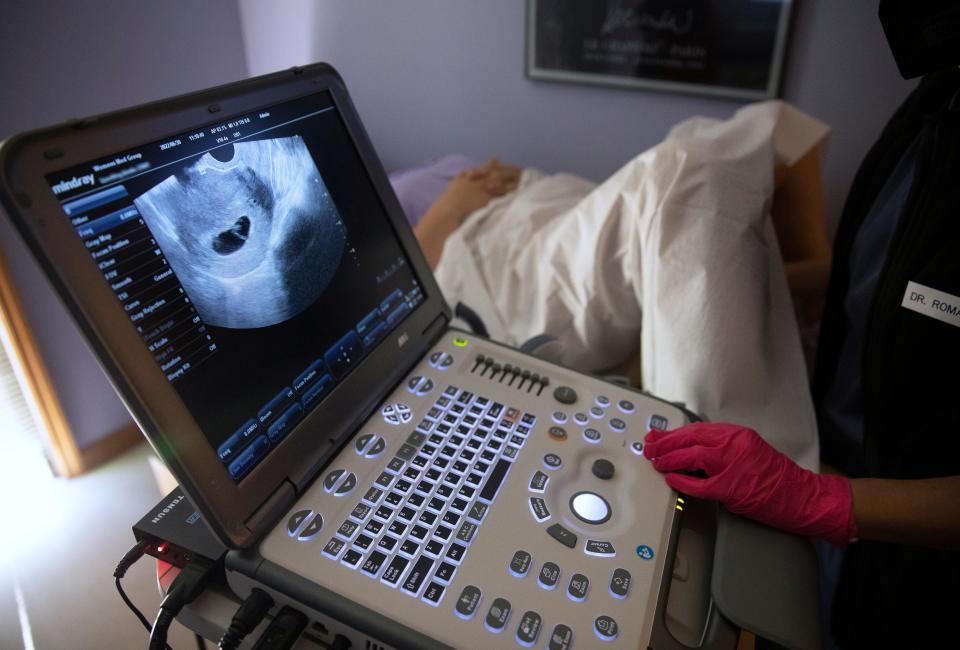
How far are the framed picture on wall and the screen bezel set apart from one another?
4.17 ft

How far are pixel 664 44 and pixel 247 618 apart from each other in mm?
1699

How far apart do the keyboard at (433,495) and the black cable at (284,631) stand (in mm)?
53

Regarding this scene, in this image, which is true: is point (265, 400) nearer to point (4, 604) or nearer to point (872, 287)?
point (872, 287)

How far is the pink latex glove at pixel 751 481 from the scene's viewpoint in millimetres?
616

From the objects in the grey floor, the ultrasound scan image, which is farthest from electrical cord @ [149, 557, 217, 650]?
the grey floor

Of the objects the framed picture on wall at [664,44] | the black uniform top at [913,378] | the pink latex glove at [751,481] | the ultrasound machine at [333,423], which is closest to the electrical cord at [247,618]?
the ultrasound machine at [333,423]

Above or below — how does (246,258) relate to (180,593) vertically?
above

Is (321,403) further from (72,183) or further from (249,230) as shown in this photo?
(72,183)

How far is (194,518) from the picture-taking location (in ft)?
1.93

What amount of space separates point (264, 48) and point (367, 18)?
40cm

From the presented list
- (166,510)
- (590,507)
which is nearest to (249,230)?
(166,510)

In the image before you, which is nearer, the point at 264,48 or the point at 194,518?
the point at 194,518

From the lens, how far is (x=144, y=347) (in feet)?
1.51

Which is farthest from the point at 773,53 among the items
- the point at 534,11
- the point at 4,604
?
the point at 4,604
